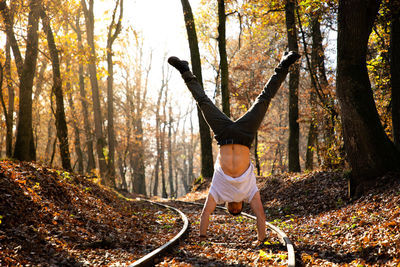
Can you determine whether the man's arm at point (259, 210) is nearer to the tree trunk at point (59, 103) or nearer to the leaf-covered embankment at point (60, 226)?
the leaf-covered embankment at point (60, 226)

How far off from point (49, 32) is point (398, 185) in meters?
12.0

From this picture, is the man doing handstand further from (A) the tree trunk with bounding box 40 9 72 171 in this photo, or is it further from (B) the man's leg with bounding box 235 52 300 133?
(A) the tree trunk with bounding box 40 9 72 171

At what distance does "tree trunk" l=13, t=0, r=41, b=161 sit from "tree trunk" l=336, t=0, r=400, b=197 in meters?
8.59

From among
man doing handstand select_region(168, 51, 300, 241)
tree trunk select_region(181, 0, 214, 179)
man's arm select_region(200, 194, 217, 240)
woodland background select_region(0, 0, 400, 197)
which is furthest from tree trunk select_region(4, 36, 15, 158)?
man doing handstand select_region(168, 51, 300, 241)

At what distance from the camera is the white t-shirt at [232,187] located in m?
5.30

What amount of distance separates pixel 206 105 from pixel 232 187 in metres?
1.51

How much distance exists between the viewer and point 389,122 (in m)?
9.93

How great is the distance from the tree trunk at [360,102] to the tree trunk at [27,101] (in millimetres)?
8595

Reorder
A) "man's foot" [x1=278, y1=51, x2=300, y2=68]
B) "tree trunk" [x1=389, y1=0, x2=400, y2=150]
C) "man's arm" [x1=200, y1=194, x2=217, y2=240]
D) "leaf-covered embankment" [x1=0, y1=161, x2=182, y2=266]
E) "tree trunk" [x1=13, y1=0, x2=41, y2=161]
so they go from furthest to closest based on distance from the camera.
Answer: "tree trunk" [x1=13, y1=0, x2=41, y2=161]
"tree trunk" [x1=389, y1=0, x2=400, y2=150]
"man's foot" [x1=278, y1=51, x2=300, y2=68]
"man's arm" [x1=200, y1=194, x2=217, y2=240]
"leaf-covered embankment" [x1=0, y1=161, x2=182, y2=266]

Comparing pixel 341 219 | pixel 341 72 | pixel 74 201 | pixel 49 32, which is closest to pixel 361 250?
pixel 341 219

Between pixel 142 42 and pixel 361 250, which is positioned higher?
pixel 142 42

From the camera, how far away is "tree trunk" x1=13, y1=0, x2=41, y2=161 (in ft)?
33.5

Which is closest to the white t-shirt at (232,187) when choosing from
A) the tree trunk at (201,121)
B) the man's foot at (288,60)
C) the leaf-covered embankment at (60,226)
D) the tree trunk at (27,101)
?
the leaf-covered embankment at (60,226)

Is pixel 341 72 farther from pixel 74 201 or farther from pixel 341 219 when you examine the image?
pixel 74 201
